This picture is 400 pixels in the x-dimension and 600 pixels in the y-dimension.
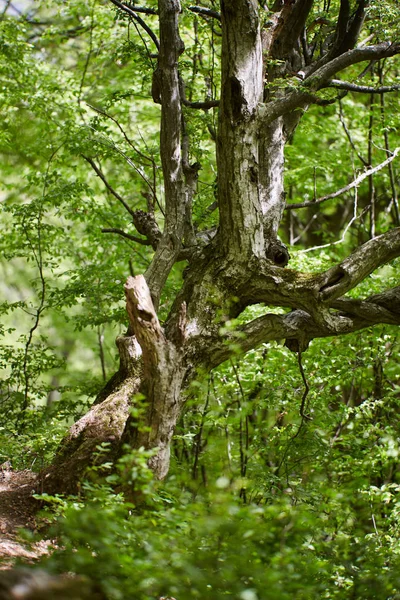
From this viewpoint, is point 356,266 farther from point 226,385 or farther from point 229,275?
point 226,385

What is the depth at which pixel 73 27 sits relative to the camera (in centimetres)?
1482

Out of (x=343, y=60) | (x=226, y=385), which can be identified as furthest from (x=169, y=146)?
(x=226, y=385)

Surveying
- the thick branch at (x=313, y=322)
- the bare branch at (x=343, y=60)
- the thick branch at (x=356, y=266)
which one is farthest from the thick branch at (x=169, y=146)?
the thick branch at (x=356, y=266)

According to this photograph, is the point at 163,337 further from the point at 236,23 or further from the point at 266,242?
the point at 236,23

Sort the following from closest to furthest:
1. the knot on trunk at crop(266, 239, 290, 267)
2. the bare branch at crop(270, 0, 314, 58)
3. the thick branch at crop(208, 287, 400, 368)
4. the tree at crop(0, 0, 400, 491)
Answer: the tree at crop(0, 0, 400, 491)
the thick branch at crop(208, 287, 400, 368)
the knot on trunk at crop(266, 239, 290, 267)
the bare branch at crop(270, 0, 314, 58)

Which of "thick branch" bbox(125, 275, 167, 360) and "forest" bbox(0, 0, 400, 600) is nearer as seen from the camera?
"forest" bbox(0, 0, 400, 600)

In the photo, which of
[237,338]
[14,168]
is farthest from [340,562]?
[14,168]

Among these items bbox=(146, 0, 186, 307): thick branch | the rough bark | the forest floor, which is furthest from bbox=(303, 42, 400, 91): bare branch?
the forest floor

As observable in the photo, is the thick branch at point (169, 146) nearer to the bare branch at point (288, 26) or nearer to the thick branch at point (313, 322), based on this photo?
the thick branch at point (313, 322)

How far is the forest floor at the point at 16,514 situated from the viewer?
390 cm

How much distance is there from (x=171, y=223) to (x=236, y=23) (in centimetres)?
192

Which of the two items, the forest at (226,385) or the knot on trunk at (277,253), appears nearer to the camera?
the forest at (226,385)

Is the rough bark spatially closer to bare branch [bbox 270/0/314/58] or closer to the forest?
the forest

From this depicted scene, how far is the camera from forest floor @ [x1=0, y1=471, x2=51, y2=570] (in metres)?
3.90
